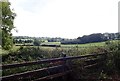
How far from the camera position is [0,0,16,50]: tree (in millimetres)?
59875

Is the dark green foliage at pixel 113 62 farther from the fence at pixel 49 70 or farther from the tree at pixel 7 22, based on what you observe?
the tree at pixel 7 22

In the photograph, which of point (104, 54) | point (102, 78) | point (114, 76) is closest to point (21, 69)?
point (102, 78)

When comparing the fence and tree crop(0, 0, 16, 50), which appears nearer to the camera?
the fence

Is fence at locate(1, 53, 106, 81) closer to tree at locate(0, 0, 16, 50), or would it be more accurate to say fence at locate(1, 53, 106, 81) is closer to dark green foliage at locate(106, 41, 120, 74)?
dark green foliage at locate(106, 41, 120, 74)

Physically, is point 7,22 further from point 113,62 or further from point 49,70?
point 49,70

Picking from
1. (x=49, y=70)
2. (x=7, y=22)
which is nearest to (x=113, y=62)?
(x=49, y=70)

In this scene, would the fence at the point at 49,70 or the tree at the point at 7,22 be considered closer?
the fence at the point at 49,70

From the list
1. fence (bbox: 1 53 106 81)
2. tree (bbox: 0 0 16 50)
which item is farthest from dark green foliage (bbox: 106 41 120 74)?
tree (bbox: 0 0 16 50)

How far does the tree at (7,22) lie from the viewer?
59875mm

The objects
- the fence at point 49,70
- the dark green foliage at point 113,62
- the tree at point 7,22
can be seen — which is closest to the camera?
the fence at point 49,70

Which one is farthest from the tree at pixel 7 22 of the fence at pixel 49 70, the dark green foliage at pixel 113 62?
the fence at pixel 49 70

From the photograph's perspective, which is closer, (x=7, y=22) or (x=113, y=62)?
(x=113, y=62)

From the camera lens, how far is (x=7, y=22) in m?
Answer: 60.7

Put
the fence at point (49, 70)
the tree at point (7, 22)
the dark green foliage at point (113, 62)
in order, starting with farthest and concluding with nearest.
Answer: the tree at point (7, 22) < the dark green foliage at point (113, 62) < the fence at point (49, 70)
